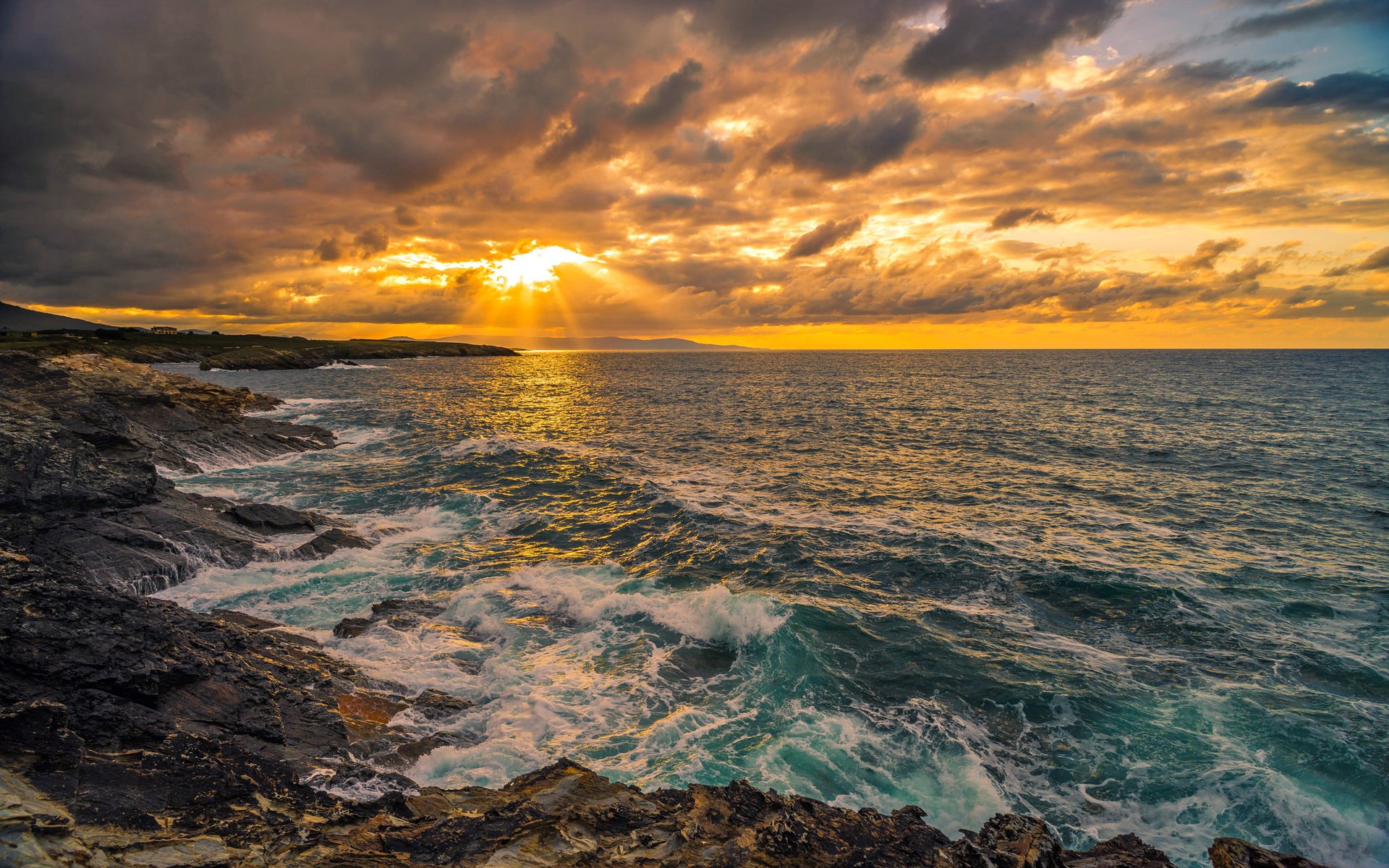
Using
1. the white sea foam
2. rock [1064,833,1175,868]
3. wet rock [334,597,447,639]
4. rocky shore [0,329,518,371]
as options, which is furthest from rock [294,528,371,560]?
rocky shore [0,329,518,371]

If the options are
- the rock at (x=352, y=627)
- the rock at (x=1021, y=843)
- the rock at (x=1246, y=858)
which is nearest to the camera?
the rock at (x=1021, y=843)

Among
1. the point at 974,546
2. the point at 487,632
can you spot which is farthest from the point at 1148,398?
the point at 487,632

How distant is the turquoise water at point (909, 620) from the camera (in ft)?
38.8

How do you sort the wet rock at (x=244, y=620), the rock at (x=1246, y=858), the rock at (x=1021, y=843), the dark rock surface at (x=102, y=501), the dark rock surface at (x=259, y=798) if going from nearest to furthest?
the dark rock surface at (x=259, y=798) → the rock at (x=1021, y=843) → the rock at (x=1246, y=858) → the wet rock at (x=244, y=620) → the dark rock surface at (x=102, y=501)

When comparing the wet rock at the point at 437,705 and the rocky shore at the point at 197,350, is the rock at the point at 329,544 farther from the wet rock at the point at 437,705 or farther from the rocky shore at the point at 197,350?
the rocky shore at the point at 197,350

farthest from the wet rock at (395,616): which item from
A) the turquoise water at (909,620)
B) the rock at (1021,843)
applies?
the rock at (1021,843)

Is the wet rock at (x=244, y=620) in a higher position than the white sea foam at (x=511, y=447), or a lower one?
lower

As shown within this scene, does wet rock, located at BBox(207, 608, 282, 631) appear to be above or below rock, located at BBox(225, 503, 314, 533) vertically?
below

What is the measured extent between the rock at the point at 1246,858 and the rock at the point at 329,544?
25.1m

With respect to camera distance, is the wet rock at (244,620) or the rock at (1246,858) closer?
the rock at (1246,858)

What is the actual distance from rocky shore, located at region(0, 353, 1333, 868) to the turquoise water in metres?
1.99

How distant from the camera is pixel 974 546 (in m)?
24.1

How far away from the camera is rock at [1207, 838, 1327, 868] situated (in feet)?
25.1

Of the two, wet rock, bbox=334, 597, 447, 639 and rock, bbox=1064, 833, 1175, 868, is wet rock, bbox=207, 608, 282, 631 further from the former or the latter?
rock, bbox=1064, 833, 1175, 868
